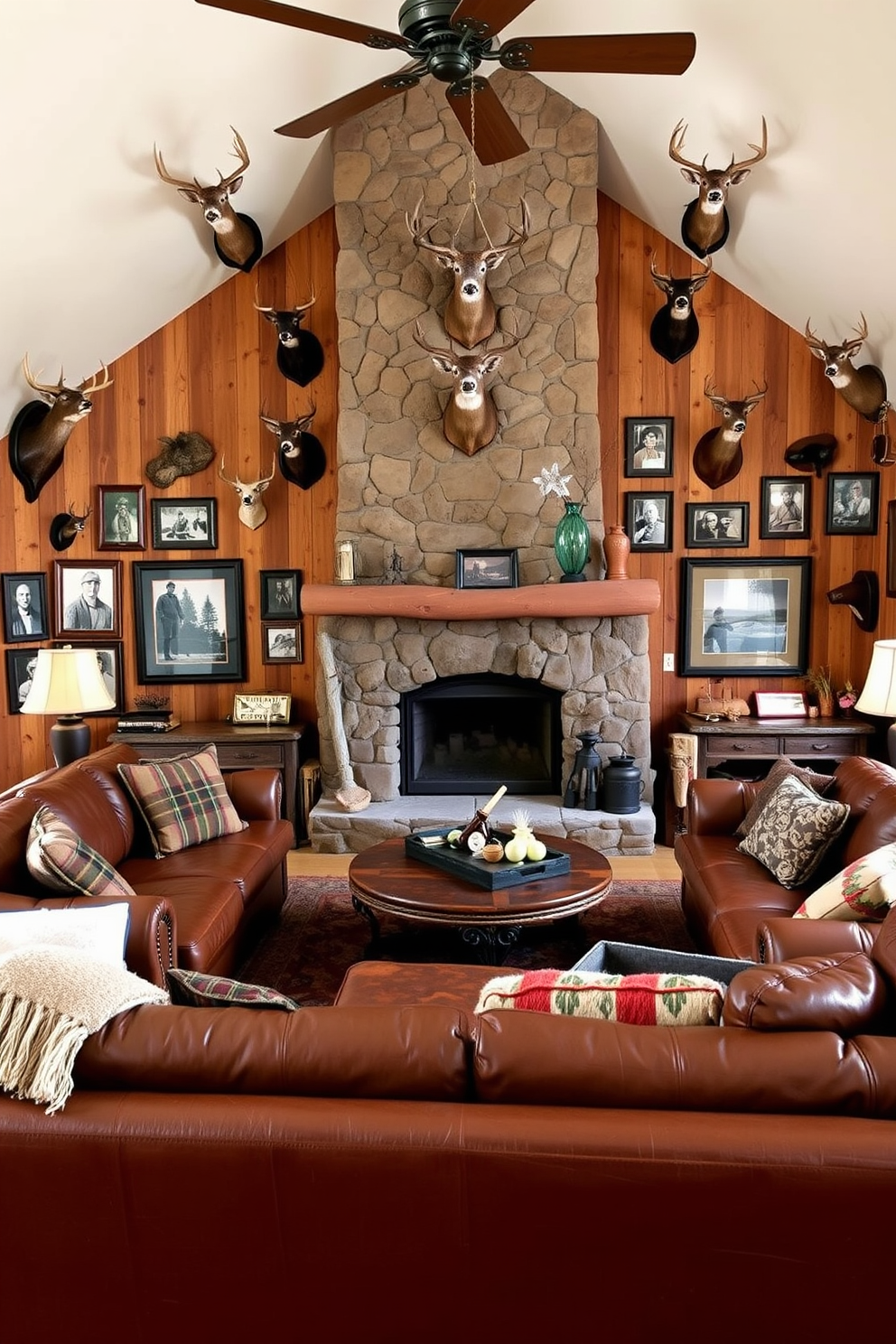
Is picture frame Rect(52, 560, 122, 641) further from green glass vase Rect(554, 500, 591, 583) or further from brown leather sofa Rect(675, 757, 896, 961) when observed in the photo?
brown leather sofa Rect(675, 757, 896, 961)

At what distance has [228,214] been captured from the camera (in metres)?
5.43

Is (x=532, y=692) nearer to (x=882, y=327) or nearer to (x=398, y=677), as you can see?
(x=398, y=677)

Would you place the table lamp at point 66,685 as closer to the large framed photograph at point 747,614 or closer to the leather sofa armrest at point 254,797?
the leather sofa armrest at point 254,797

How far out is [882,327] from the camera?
5.09m

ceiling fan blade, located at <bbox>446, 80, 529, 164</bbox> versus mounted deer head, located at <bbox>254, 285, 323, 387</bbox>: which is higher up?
ceiling fan blade, located at <bbox>446, 80, 529, 164</bbox>

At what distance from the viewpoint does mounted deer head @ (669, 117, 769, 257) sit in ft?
15.6

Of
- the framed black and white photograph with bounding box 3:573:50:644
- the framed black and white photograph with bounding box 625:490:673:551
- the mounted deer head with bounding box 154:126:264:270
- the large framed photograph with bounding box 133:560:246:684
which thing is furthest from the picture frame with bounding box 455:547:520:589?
the framed black and white photograph with bounding box 3:573:50:644

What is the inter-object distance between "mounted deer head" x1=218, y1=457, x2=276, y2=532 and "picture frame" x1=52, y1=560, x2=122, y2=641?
86 centimetres

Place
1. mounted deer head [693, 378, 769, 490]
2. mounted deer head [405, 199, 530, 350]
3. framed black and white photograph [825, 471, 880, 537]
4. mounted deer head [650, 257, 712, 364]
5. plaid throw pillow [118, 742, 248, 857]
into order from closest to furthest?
plaid throw pillow [118, 742, 248, 857] < mounted deer head [405, 199, 530, 350] < mounted deer head [650, 257, 712, 364] < mounted deer head [693, 378, 769, 490] < framed black and white photograph [825, 471, 880, 537]

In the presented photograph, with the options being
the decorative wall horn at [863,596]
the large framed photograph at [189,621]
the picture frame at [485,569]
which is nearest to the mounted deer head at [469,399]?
the picture frame at [485,569]

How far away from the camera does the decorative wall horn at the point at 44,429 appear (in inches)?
224

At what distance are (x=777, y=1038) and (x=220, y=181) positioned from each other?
16.5 ft

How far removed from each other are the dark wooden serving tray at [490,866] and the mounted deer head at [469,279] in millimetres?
3026

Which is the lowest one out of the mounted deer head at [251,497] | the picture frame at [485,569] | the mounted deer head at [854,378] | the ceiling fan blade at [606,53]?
the picture frame at [485,569]
